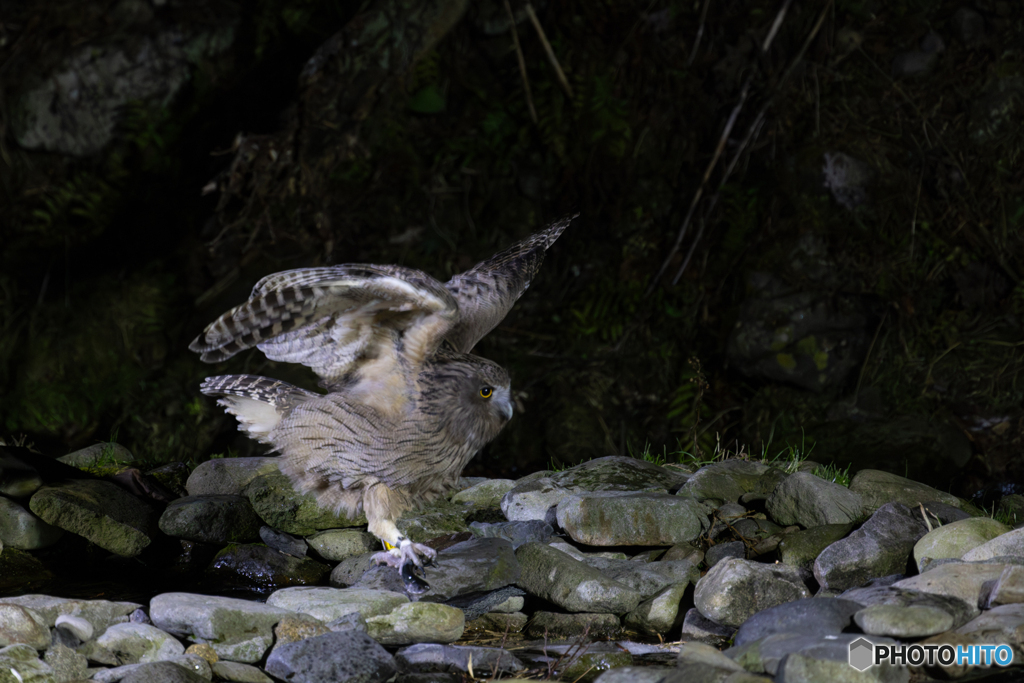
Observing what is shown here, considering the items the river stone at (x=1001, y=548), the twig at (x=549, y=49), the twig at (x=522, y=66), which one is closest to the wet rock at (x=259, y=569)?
the river stone at (x=1001, y=548)

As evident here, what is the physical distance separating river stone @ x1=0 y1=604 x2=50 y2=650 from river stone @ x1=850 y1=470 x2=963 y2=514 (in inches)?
122

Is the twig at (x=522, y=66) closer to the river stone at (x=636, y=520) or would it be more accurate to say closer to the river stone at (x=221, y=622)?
the river stone at (x=636, y=520)

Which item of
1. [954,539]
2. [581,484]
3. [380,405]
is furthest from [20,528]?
[954,539]

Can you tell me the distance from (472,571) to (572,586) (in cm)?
38

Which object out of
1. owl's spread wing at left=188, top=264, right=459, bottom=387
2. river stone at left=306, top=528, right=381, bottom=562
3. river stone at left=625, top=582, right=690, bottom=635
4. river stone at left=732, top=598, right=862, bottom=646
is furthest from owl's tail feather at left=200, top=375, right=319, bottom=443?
river stone at left=732, top=598, right=862, bottom=646

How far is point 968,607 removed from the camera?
7.44 feet

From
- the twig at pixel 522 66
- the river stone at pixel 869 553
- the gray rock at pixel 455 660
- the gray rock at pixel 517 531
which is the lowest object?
the gray rock at pixel 517 531

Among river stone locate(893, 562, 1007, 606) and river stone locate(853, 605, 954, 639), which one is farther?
river stone locate(893, 562, 1007, 606)

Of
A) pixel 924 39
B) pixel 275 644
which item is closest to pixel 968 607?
pixel 275 644

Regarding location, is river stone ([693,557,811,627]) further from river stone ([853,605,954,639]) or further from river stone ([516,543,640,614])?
river stone ([853,605,954,639])

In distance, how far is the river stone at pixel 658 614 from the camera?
2807 mm

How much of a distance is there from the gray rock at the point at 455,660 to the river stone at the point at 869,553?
115 cm

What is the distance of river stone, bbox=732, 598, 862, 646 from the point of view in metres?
2.22

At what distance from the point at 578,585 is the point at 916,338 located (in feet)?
13.9
